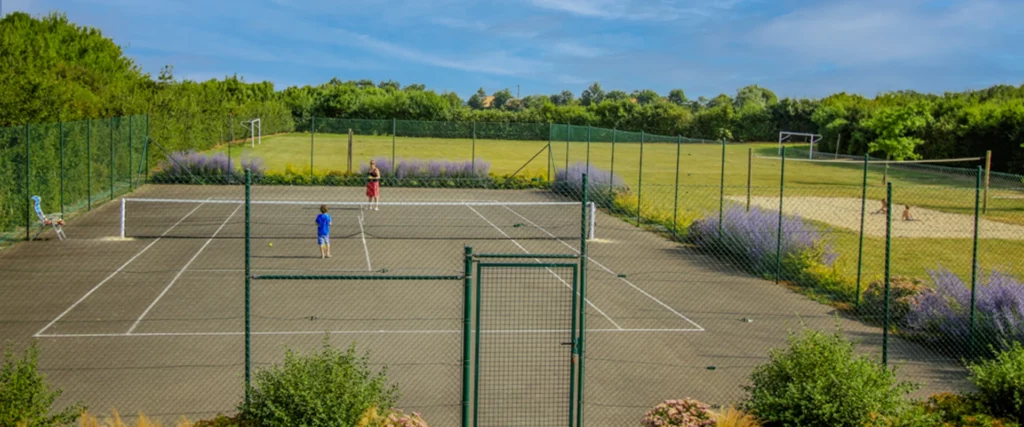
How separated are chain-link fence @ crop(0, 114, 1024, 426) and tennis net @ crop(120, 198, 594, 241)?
0.16 m

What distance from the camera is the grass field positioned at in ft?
74.4

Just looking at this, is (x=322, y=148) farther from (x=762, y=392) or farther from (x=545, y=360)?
(x=762, y=392)

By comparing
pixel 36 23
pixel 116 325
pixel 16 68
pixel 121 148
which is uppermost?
pixel 36 23

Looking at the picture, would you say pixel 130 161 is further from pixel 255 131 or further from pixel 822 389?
pixel 822 389

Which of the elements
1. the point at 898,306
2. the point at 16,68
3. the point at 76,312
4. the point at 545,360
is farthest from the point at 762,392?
the point at 16,68

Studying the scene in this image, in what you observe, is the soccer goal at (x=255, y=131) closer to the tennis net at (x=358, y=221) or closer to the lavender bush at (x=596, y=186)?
the tennis net at (x=358, y=221)

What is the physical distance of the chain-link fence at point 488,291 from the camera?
408 inches

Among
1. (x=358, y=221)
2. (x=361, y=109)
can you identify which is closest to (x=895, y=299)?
(x=358, y=221)

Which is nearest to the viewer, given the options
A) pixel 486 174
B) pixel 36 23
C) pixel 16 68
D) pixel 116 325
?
pixel 116 325

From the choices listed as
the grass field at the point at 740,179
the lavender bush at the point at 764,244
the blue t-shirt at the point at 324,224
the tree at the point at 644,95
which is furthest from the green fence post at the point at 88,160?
the tree at the point at 644,95

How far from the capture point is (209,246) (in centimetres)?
2109

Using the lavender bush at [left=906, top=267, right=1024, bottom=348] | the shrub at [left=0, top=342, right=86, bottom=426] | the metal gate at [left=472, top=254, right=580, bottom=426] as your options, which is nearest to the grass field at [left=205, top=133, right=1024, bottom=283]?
the lavender bush at [left=906, top=267, right=1024, bottom=348]

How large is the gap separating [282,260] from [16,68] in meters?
13.1

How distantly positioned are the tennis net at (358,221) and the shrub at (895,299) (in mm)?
7824
